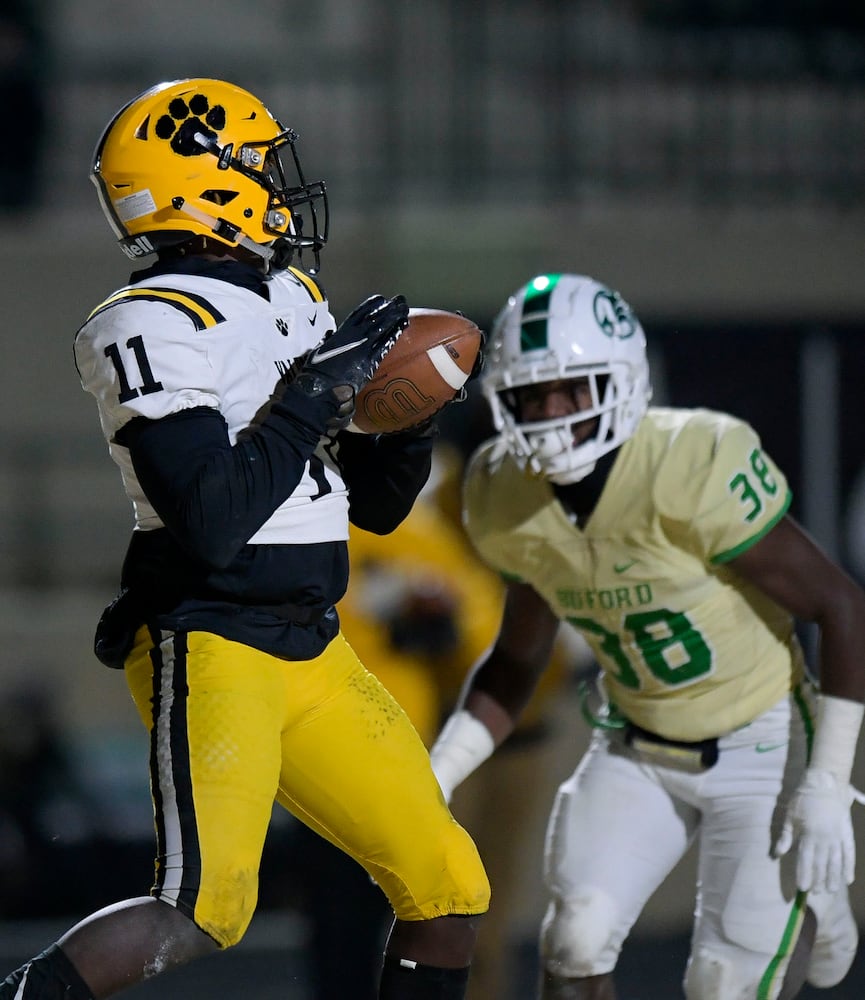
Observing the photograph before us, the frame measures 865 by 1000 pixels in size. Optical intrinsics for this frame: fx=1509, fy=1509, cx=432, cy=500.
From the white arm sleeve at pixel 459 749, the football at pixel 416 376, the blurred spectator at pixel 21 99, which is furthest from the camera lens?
the blurred spectator at pixel 21 99

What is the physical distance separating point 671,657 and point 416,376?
2.37ft

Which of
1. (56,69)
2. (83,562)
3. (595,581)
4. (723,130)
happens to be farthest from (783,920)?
(56,69)

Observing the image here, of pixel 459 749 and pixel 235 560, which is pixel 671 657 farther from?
pixel 235 560

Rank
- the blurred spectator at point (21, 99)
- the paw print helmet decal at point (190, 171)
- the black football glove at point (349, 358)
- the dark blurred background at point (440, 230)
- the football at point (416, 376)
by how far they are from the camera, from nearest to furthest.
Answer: the black football glove at point (349, 358), the paw print helmet decal at point (190, 171), the football at point (416, 376), the dark blurred background at point (440, 230), the blurred spectator at point (21, 99)

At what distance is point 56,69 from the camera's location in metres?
7.26

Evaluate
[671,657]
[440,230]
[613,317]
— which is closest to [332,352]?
[613,317]

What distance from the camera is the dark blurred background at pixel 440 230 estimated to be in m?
5.16

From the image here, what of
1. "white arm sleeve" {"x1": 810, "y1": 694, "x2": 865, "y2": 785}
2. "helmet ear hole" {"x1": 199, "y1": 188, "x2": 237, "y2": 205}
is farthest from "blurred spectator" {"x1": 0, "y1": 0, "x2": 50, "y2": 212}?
"white arm sleeve" {"x1": 810, "y1": 694, "x2": 865, "y2": 785}

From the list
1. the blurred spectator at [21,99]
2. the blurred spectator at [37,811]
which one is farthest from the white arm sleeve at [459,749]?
the blurred spectator at [21,99]

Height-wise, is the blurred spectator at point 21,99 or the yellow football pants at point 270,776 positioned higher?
the blurred spectator at point 21,99

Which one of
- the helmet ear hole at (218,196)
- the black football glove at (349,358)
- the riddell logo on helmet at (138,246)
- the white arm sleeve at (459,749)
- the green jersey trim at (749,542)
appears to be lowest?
the white arm sleeve at (459,749)

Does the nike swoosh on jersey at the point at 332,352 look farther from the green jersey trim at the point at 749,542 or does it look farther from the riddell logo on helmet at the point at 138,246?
the green jersey trim at the point at 749,542

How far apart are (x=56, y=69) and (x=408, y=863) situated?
19.4 ft

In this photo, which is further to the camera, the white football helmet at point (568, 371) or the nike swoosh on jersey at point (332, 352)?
the white football helmet at point (568, 371)
